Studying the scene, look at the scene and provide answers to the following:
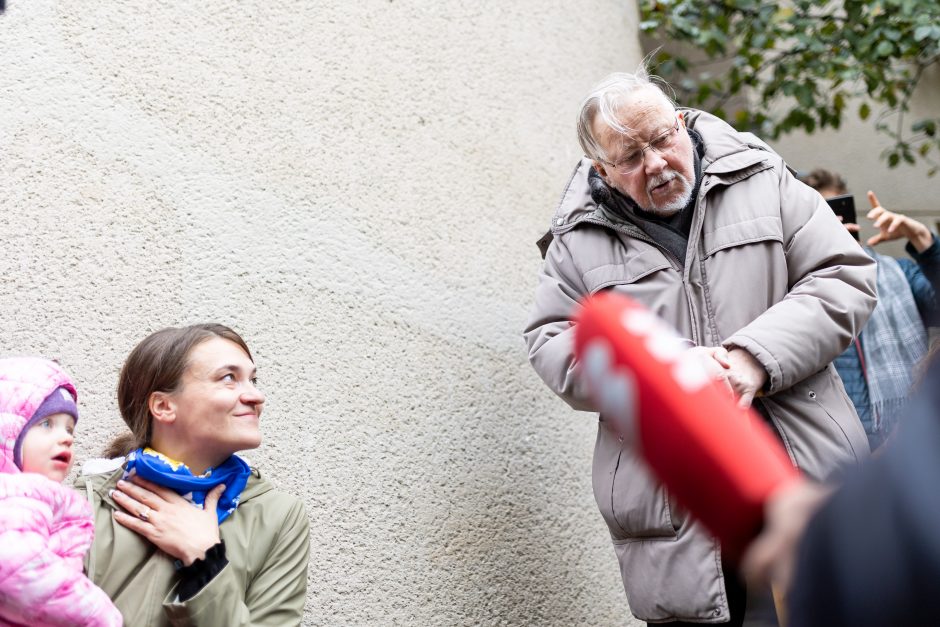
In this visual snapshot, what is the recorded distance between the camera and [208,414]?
250cm

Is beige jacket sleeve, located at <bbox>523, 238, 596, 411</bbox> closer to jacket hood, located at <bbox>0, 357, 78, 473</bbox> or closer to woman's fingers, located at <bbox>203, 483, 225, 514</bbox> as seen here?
woman's fingers, located at <bbox>203, 483, 225, 514</bbox>

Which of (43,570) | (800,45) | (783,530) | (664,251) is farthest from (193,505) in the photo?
(800,45)

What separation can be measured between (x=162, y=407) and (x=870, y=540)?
1950 millimetres

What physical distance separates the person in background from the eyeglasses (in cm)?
115

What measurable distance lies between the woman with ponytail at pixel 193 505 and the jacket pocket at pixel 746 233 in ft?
4.42

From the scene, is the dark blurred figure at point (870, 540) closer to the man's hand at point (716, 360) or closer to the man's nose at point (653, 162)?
the man's hand at point (716, 360)

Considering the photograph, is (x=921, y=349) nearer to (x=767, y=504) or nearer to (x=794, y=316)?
(x=794, y=316)

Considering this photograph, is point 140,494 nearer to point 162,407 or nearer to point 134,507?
point 134,507

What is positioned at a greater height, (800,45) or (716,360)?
(800,45)

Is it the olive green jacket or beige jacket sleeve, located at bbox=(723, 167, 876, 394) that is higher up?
beige jacket sleeve, located at bbox=(723, 167, 876, 394)

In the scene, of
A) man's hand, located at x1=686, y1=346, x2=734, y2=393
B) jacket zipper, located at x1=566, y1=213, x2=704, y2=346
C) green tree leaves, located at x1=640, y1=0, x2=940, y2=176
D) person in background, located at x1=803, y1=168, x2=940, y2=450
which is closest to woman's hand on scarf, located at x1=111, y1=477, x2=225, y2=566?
man's hand, located at x1=686, y1=346, x2=734, y2=393

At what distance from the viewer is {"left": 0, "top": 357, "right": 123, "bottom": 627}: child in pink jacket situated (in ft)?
6.31

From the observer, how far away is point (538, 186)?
4.34 metres

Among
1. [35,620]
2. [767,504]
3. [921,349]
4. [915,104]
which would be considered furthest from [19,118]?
[915,104]
